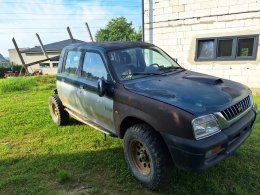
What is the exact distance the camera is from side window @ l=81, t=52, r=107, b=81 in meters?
3.71

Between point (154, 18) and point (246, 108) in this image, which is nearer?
point (246, 108)

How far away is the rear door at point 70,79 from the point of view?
439cm

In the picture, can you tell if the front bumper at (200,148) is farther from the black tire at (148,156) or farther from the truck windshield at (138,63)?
the truck windshield at (138,63)

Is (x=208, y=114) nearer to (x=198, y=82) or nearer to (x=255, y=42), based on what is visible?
(x=198, y=82)

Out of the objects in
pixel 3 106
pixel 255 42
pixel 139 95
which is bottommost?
pixel 3 106

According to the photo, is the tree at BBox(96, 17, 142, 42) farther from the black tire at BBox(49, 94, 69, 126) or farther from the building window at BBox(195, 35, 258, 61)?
the black tire at BBox(49, 94, 69, 126)

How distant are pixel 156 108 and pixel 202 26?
Answer: 6.90m

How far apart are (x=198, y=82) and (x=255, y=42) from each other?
18.5 ft

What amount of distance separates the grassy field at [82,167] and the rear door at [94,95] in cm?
64

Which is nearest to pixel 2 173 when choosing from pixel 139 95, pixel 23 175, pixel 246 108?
pixel 23 175

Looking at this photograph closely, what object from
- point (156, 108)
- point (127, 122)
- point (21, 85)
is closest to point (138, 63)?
point (127, 122)

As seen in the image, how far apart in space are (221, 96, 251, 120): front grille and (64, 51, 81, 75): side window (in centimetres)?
281

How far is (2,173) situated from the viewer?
3615 mm

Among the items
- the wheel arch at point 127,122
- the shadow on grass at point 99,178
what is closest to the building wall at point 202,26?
the shadow on grass at point 99,178
